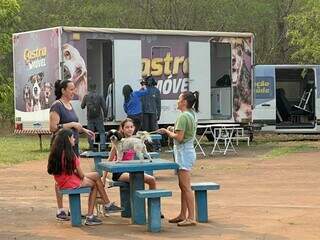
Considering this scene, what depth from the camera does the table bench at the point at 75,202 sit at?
27.6ft

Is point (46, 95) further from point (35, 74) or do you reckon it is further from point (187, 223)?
point (187, 223)

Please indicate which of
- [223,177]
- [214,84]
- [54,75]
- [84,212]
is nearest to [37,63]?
[54,75]

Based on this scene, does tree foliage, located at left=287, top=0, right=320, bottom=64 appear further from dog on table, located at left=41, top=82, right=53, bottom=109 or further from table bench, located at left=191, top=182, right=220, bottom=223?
table bench, located at left=191, top=182, right=220, bottom=223

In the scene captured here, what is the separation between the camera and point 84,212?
373 inches

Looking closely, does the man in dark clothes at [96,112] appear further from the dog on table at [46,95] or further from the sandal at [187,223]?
the sandal at [187,223]

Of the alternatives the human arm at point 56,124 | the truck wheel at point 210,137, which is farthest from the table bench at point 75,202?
the truck wheel at point 210,137

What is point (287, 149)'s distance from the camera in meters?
19.8

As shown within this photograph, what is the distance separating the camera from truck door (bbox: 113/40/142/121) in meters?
18.9

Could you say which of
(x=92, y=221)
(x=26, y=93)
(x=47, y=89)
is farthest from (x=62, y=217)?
(x=26, y=93)

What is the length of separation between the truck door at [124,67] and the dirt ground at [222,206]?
372 cm

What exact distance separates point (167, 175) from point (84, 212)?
4.65 m

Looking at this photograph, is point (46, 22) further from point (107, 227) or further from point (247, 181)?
point (107, 227)

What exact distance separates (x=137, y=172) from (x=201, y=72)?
12083mm

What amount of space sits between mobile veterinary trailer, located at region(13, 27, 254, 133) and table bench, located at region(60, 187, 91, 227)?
983 centimetres
